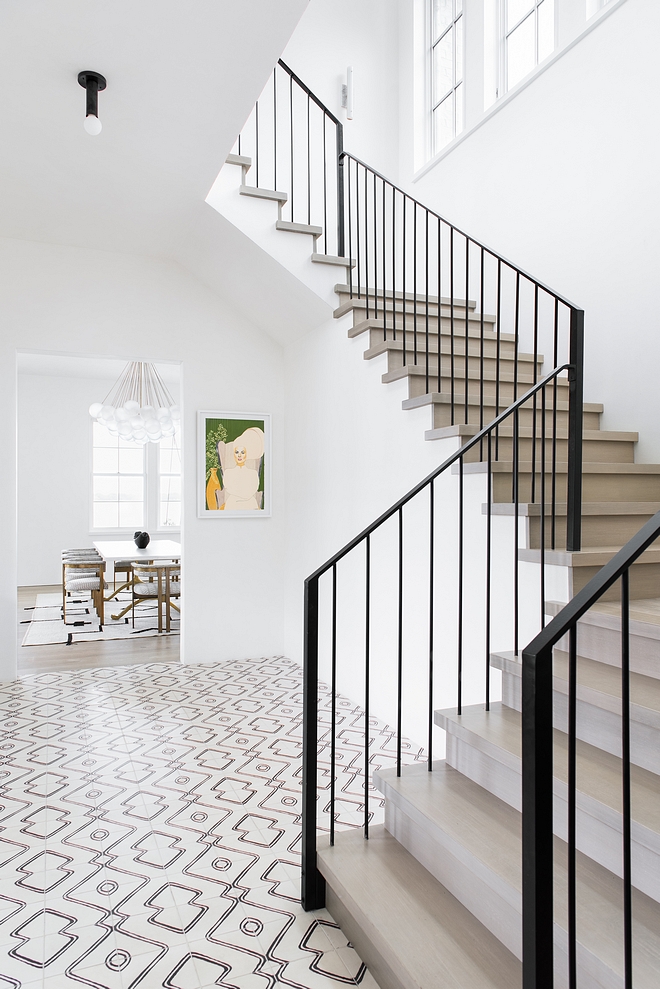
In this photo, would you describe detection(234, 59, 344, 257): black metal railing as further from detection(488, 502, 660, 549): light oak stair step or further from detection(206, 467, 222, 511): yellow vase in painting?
detection(488, 502, 660, 549): light oak stair step

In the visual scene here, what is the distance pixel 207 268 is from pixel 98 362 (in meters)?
4.44

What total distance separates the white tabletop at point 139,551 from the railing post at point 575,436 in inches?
189

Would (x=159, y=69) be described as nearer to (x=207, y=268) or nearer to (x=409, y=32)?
(x=207, y=268)

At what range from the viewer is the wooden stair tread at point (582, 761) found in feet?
5.55

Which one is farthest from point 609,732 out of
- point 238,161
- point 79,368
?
point 79,368

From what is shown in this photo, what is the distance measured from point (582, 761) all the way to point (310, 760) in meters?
0.83

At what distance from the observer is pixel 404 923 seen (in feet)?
6.01

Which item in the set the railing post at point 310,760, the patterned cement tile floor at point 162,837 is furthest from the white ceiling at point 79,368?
the railing post at point 310,760

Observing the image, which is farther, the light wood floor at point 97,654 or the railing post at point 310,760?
the light wood floor at point 97,654

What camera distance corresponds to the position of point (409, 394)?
146 inches

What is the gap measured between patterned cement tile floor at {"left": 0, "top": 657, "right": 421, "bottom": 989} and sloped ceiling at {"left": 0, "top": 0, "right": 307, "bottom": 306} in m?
3.10

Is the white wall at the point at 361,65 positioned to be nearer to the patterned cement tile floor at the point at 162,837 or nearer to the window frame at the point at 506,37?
the window frame at the point at 506,37

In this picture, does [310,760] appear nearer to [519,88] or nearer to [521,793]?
[521,793]

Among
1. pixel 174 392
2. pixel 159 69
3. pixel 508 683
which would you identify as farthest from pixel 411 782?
pixel 174 392
